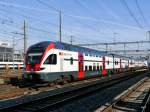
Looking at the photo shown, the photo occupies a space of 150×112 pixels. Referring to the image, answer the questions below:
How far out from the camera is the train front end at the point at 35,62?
22.5 metres

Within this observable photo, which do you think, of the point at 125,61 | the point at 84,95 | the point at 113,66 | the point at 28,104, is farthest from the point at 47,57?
the point at 125,61

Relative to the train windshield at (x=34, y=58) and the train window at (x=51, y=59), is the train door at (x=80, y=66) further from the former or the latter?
the train windshield at (x=34, y=58)

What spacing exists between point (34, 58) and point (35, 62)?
0.52 metres

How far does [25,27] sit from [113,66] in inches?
610

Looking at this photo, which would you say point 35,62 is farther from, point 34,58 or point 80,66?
point 80,66

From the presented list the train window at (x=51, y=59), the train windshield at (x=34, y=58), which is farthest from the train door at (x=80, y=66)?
the train windshield at (x=34, y=58)

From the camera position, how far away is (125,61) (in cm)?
6278

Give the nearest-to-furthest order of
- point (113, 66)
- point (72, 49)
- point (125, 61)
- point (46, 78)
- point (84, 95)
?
point (84, 95)
point (46, 78)
point (72, 49)
point (113, 66)
point (125, 61)

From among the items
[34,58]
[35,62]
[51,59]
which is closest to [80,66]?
[51,59]

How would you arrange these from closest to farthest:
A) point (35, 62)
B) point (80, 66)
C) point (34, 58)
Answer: point (35, 62), point (34, 58), point (80, 66)

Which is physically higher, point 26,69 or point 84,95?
point 26,69

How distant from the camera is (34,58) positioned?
2325 cm

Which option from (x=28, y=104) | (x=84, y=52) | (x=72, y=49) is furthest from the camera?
(x=84, y=52)

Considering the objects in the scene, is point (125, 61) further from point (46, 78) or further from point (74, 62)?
point (46, 78)
